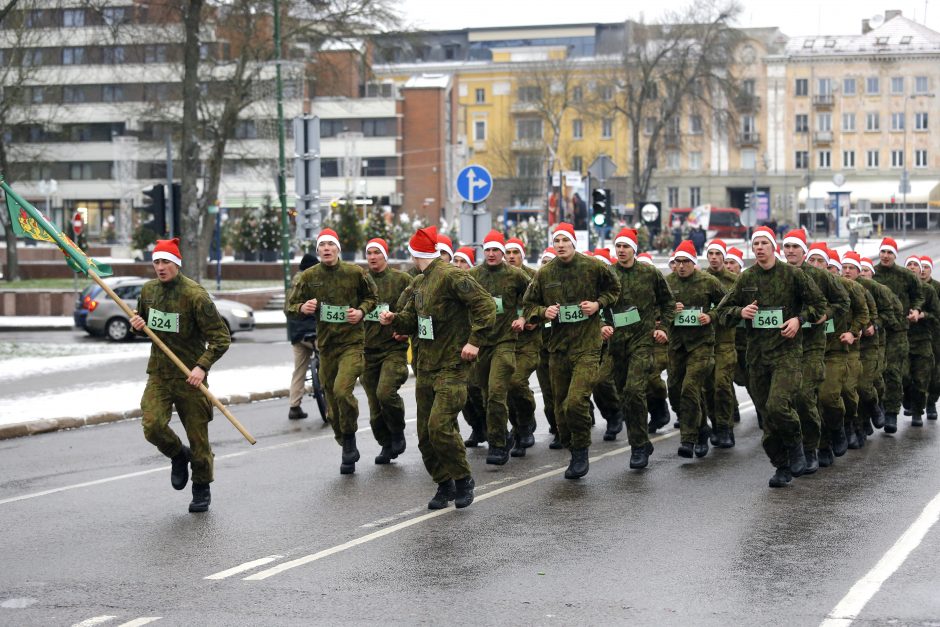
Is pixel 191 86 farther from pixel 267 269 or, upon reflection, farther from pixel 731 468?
pixel 731 468

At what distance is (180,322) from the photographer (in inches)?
415

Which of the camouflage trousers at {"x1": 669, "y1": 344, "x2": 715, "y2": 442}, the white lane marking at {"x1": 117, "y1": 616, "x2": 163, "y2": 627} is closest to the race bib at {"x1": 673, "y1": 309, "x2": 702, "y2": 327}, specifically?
the camouflage trousers at {"x1": 669, "y1": 344, "x2": 715, "y2": 442}

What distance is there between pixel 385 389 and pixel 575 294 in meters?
1.83

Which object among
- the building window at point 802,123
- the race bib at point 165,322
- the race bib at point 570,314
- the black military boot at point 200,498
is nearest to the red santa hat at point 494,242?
the race bib at point 570,314

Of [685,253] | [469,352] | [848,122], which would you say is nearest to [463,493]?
[469,352]

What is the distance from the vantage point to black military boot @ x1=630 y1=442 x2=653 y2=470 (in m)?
12.1

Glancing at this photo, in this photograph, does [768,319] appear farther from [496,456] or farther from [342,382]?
[342,382]

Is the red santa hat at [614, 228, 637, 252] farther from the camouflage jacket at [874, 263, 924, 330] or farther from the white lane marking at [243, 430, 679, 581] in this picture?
the camouflage jacket at [874, 263, 924, 330]

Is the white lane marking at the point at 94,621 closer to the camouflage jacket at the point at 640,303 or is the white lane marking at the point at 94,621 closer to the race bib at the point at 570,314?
the race bib at the point at 570,314

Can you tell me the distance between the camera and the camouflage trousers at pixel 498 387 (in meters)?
12.5

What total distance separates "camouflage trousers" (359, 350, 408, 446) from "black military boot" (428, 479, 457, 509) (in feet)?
6.46

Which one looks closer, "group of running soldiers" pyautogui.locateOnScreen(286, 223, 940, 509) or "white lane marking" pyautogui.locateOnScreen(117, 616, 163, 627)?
"white lane marking" pyautogui.locateOnScreen(117, 616, 163, 627)

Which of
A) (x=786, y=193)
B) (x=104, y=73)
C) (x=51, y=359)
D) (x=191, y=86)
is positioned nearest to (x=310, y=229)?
(x=51, y=359)

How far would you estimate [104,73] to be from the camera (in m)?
91.1
